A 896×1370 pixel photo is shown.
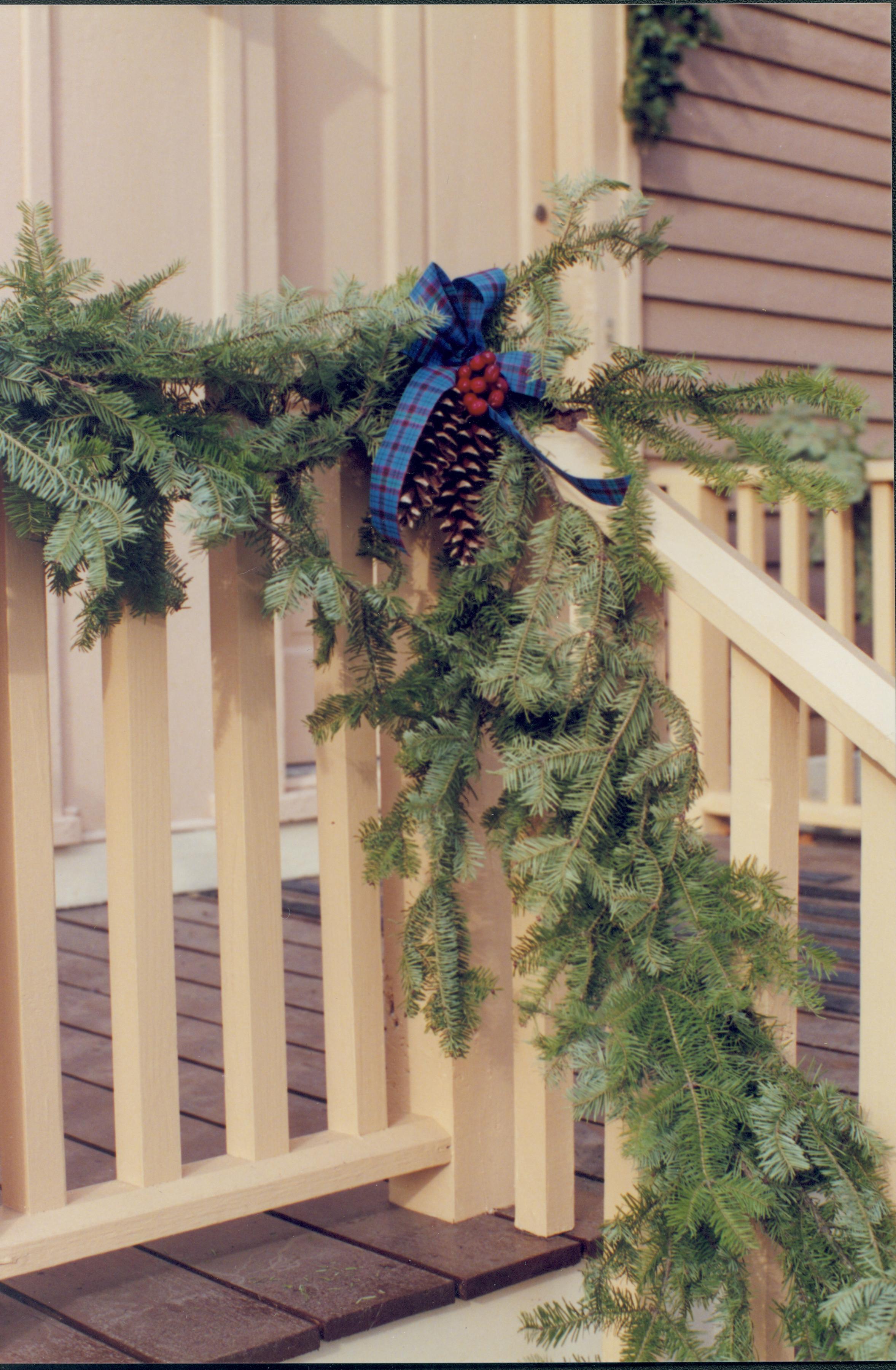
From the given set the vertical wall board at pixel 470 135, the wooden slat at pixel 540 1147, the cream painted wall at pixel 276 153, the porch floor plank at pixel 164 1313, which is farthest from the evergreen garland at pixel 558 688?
the vertical wall board at pixel 470 135

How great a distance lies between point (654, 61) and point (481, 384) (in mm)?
2818

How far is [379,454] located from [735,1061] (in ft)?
2.10

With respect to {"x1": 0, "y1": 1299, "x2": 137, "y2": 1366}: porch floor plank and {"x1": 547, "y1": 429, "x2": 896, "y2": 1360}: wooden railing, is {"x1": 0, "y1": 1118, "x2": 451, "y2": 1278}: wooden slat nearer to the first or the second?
{"x1": 0, "y1": 1299, "x2": 137, "y2": 1366}: porch floor plank

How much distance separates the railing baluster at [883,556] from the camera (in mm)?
3119

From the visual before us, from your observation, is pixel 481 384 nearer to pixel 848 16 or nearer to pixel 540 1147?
pixel 540 1147

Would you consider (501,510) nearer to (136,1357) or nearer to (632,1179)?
(632,1179)

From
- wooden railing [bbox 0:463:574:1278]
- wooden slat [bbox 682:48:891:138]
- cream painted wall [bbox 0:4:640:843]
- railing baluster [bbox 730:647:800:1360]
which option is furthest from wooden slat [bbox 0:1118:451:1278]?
wooden slat [bbox 682:48:891:138]

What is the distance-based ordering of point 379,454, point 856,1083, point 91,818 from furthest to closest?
point 91,818 → point 856,1083 → point 379,454

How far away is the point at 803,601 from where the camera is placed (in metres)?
3.04

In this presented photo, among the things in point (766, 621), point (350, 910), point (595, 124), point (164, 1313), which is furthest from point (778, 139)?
point (164, 1313)

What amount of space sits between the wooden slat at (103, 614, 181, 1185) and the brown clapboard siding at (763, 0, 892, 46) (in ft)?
11.8

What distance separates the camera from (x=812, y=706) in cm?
110

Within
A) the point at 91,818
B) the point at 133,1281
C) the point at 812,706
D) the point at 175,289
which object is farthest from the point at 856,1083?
the point at 175,289

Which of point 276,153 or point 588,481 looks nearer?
point 588,481
